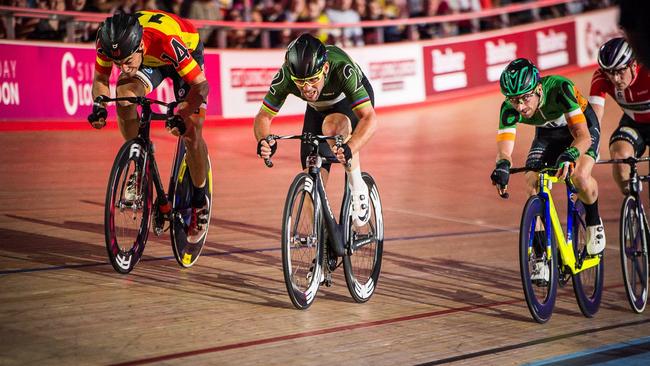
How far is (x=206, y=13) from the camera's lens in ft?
37.9

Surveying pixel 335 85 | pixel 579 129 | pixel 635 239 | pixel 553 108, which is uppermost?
pixel 335 85

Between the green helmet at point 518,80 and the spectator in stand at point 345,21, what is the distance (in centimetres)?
855

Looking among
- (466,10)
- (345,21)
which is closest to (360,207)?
(345,21)

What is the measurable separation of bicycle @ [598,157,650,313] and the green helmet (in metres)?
0.89

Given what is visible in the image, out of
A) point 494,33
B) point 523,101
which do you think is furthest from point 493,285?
point 494,33

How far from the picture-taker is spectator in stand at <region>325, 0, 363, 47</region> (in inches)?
518

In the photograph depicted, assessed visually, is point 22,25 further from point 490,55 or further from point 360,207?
point 490,55

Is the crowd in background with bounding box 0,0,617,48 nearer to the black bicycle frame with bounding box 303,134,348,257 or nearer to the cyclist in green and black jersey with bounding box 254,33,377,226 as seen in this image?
the cyclist in green and black jersey with bounding box 254,33,377,226

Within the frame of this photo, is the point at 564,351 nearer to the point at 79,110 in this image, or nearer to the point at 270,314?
the point at 270,314

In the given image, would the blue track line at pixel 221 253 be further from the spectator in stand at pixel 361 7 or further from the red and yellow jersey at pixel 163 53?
the spectator in stand at pixel 361 7

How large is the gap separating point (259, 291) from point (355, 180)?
78 centimetres

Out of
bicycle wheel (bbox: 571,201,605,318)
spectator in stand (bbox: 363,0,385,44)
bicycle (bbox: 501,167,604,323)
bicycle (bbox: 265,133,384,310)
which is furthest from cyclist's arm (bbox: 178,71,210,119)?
spectator in stand (bbox: 363,0,385,44)

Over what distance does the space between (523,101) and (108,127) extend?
7.13 meters

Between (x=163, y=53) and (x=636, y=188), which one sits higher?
(x=163, y=53)
